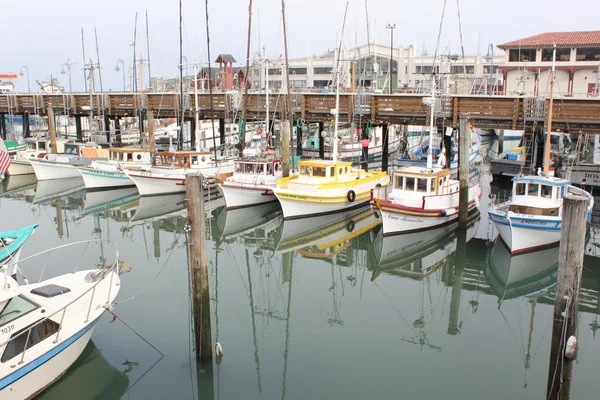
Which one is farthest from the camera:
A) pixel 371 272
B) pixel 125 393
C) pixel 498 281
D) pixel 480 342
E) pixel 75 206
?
pixel 75 206

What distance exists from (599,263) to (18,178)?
113 feet

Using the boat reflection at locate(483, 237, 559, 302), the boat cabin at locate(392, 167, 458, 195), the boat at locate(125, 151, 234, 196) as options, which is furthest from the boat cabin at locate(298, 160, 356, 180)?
the boat reflection at locate(483, 237, 559, 302)

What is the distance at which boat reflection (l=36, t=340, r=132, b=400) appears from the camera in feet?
33.8

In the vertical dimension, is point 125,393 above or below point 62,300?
below

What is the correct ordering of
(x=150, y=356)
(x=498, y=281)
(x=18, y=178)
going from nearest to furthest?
(x=150, y=356)
(x=498, y=281)
(x=18, y=178)

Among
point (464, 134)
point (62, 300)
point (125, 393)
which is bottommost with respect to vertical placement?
point (125, 393)

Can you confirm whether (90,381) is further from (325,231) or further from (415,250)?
(325,231)

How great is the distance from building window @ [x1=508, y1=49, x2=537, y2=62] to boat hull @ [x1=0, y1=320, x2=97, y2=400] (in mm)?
50701

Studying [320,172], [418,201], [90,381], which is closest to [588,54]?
[320,172]

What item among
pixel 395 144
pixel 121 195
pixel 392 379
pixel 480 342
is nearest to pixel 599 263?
pixel 480 342

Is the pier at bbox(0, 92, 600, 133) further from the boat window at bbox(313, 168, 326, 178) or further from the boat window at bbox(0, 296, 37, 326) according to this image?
the boat window at bbox(0, 296, 37, 326)

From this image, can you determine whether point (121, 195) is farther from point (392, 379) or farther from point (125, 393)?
point (392, 379)

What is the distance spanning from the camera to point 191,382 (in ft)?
34.3

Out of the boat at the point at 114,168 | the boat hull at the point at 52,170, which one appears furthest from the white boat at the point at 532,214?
the boat hull at the point at 52,170
